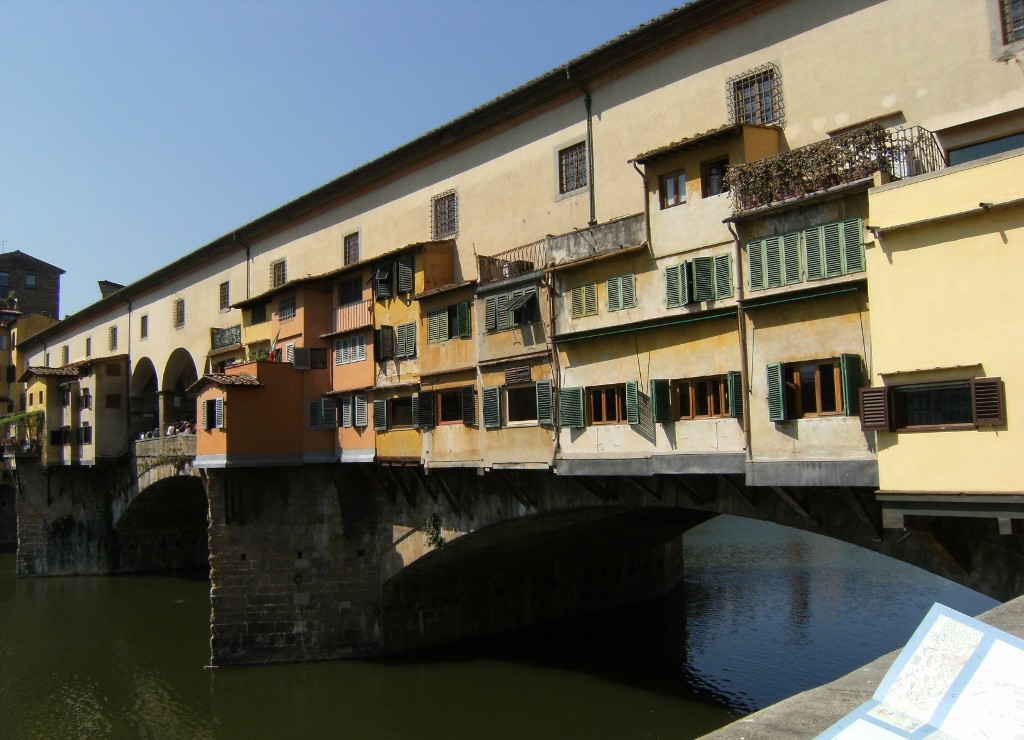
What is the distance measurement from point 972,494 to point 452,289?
1330 centimetres

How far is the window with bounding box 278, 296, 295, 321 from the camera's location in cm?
2764

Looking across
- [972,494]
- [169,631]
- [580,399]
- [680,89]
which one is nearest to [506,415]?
[580,399]

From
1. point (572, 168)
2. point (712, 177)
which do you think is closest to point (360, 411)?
point (572, 168)

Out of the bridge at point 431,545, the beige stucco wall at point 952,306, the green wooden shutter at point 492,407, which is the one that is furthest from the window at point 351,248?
the beige stucco wall at point 952,306

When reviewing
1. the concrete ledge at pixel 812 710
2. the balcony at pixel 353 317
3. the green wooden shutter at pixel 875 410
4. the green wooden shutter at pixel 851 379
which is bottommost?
the concrete ledge at pixel 812 710

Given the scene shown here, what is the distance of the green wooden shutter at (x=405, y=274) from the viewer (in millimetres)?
23516

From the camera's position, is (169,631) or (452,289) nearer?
(452,289)

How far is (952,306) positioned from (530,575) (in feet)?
68.7

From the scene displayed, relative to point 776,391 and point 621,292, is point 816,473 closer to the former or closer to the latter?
point 776,391

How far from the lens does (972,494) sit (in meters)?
11.4

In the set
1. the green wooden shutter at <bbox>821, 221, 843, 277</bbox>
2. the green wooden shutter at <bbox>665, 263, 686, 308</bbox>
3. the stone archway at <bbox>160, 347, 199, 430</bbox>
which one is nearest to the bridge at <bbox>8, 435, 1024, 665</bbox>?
the green wooden shutter at <bbox>665, 263, 686, 308</bbox>

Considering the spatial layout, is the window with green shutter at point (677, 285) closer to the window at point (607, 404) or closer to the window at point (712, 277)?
the window at point (712, 277)

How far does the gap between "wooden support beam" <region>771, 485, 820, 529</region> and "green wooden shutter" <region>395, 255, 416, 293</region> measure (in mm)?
12072

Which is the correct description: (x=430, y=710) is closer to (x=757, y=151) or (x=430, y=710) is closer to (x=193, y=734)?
(x=193, y=734)
